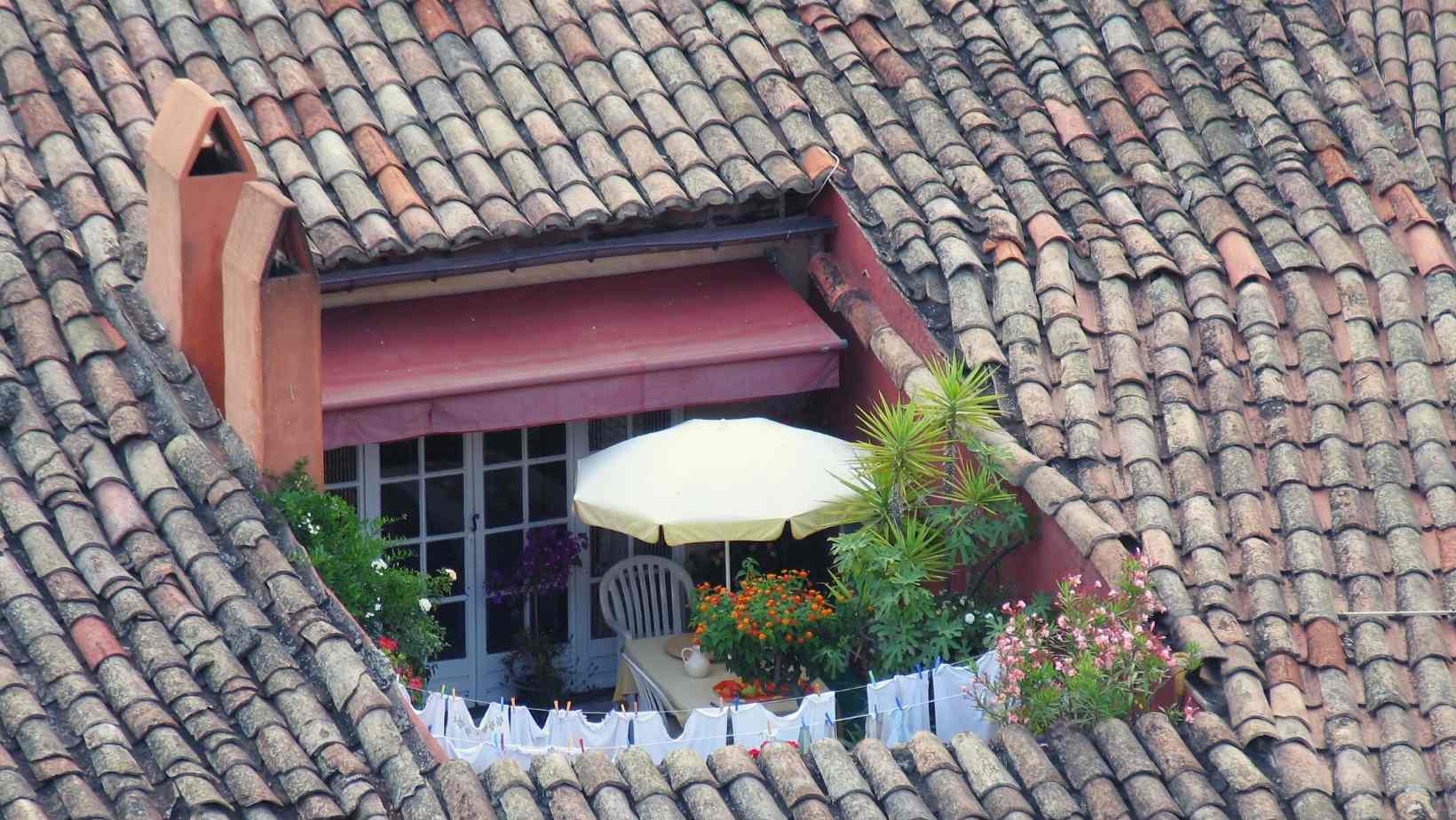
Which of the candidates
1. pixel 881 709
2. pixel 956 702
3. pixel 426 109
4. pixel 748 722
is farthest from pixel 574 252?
pixel 956 702

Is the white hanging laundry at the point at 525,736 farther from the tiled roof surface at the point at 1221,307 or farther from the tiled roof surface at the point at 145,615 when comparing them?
the tiled roof surface at the point at 1221,307

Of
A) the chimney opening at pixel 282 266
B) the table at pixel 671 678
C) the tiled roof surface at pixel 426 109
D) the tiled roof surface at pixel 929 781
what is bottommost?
the tiled roof surface at pixel 929 781

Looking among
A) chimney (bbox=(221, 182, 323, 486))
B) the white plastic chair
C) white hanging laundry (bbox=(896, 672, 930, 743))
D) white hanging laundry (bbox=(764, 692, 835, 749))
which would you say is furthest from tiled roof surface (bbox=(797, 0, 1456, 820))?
chimney (bbox=(221, 182, 323, 486))

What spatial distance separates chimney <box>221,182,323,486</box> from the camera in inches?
352

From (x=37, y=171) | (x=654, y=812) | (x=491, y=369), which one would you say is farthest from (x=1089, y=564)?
(x=37, y=171)

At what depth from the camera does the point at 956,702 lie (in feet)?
31.3

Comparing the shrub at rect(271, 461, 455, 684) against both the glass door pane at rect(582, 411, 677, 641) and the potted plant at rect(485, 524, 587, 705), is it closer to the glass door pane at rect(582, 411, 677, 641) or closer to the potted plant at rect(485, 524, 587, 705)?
the potted plant at rect(485, 524, 587, 705)

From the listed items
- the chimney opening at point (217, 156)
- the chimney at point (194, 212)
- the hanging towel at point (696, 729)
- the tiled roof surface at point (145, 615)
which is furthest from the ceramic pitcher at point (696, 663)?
the chimney opening at point (217, 156)

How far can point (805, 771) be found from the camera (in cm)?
866

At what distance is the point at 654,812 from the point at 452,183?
374cm

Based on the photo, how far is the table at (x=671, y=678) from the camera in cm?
1073

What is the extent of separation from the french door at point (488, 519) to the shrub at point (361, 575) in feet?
4.07

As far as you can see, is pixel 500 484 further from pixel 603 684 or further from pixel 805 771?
pixel 805 771

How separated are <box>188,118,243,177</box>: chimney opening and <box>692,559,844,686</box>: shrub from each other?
132 inches
